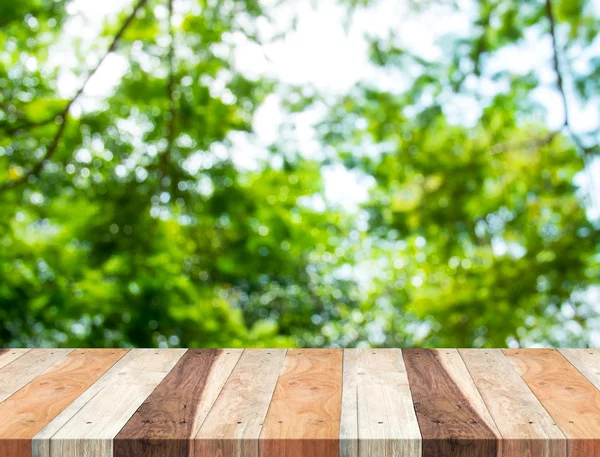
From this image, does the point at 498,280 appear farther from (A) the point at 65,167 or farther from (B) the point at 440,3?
(A) the point at 65,167

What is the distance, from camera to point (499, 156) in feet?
11.1

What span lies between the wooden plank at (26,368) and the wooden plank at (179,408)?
0.27m

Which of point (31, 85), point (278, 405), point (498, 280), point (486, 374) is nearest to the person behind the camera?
point (278, 405)

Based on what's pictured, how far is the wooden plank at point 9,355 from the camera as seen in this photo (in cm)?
155

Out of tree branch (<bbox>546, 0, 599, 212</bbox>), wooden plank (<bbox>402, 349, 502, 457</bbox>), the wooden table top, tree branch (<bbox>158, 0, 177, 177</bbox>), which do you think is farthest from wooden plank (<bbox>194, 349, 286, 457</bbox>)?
tree branch (<bbox>158, 0, 177, 177</bbox>)

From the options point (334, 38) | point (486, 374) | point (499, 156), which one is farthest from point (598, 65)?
point (334, 38)

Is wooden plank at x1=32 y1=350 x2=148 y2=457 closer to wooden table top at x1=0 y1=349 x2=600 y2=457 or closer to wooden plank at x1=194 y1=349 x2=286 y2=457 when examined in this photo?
wooden table top at x1=0 y1=349 x2=600 y2=457

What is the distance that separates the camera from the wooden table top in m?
1.07

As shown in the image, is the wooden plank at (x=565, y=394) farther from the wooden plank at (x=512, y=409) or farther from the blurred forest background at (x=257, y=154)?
the blurred forest background at (x=257, y=154)

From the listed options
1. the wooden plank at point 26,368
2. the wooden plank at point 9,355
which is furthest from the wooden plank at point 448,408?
the wooden plank at point 9,355

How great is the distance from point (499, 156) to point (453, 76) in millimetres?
434

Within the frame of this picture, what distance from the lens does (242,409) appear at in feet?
3.96

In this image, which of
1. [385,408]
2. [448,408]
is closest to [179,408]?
[385,408]

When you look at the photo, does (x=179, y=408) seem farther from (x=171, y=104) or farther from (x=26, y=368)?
(x=171, y=104)
